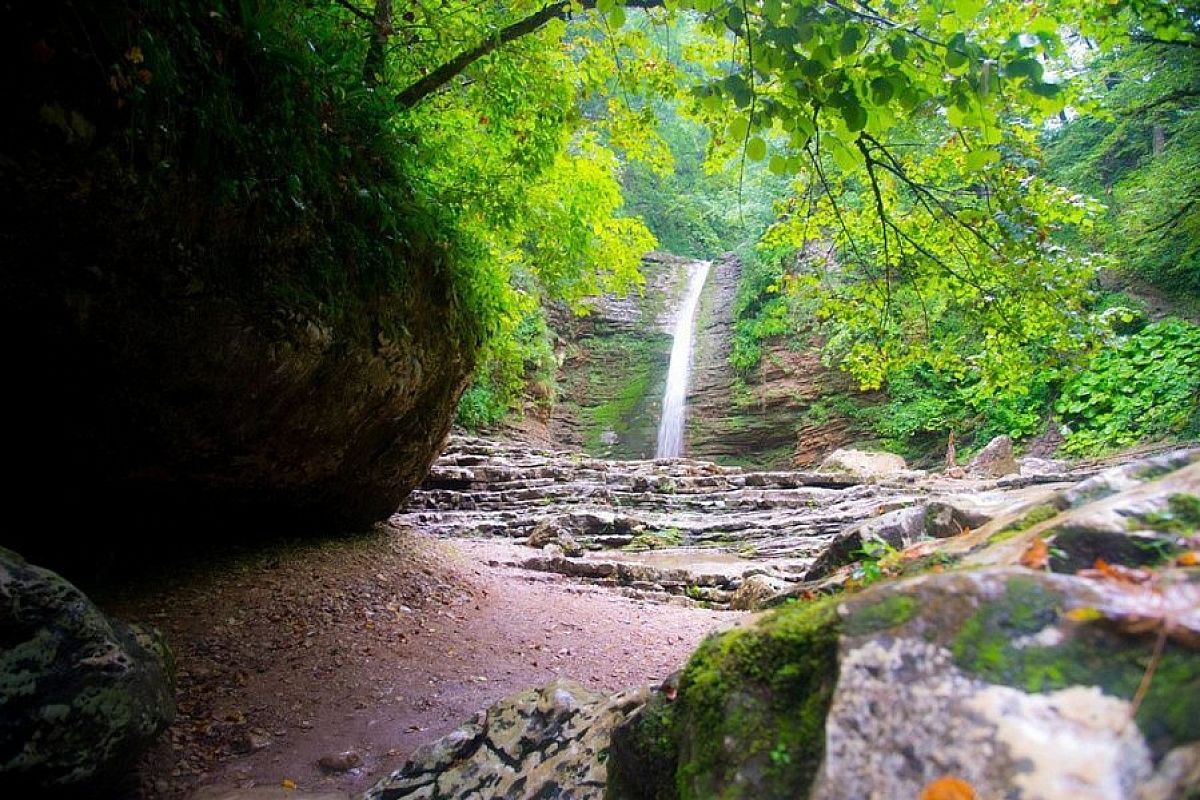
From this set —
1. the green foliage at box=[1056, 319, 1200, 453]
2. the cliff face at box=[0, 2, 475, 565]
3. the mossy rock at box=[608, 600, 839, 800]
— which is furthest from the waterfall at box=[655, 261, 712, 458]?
the mossy rock at box=[608, 600, 839, 800]

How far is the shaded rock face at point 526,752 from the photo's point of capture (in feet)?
7.16

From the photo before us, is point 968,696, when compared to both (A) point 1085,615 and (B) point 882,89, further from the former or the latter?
(B) point 882,89

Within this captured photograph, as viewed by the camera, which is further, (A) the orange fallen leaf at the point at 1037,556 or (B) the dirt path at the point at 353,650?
(B) the dirt path at the point at 353,650

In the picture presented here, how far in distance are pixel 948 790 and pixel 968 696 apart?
165 millimetres

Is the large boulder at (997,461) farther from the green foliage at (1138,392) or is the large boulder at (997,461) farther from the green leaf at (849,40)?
the green leaf at (849,40)

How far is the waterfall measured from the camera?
1852 centimetres

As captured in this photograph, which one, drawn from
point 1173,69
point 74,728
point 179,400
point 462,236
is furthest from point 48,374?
point 1173,69

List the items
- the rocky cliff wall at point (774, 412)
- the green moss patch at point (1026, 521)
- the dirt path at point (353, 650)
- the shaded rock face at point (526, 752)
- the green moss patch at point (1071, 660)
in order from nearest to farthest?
the green moss patch at point (1071, 660)
the green moss patch at point (1026, 521)
the shaded rock face at point (526, 752)
the dirt path at point (353, 650)
the rocky cliff wall at point (774, 412)

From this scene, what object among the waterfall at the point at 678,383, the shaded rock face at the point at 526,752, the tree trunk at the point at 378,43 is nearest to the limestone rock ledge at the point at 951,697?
the shaded rock face at the point at 526,752

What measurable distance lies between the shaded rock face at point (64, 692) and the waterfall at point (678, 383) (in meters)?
16.2

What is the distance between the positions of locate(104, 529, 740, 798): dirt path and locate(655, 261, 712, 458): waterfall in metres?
12.5

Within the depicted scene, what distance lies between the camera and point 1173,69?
37.4 ft

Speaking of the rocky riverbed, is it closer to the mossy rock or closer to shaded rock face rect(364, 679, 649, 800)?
shaded rock face rect(364, 679, 649, 800)

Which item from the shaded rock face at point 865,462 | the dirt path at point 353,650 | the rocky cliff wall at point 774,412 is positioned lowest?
the dirt path at point 353,650
